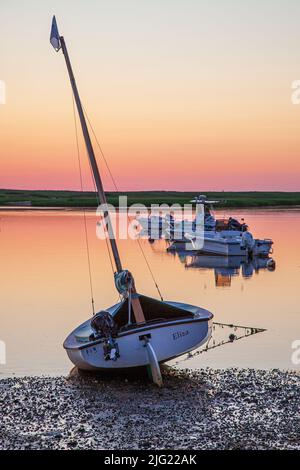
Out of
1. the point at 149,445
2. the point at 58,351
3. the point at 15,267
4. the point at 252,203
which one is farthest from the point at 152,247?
the point at 252,203

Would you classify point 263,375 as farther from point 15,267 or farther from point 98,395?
point 15,267

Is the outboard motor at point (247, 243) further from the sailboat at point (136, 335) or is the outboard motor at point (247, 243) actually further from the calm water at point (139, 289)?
the sailboat at point (136, 335)

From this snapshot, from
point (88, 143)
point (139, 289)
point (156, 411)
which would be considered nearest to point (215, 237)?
point (139, 289)

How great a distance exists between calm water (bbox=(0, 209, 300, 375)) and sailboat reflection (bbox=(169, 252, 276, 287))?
2.5 inches

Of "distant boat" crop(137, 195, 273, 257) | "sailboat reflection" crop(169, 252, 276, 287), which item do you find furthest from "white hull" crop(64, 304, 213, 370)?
"distant boat" crop(137, 195, 273, 257)

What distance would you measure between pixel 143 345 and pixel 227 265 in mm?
31222

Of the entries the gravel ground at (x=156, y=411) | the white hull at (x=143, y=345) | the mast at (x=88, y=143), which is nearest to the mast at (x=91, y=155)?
the mast at (x=88, y=143)

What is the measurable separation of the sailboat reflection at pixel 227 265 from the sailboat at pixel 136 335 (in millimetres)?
19399

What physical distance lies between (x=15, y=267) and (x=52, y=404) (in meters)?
28.5

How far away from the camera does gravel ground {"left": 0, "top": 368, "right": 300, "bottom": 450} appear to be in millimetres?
12391

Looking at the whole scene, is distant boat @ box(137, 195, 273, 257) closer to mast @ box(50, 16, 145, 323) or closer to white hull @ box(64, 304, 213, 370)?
mast @ box(50, 16, 145, 323)

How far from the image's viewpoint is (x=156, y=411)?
46.4ft

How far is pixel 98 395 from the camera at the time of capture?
15.6m

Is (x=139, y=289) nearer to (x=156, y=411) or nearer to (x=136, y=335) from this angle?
(x=136, y=335)
